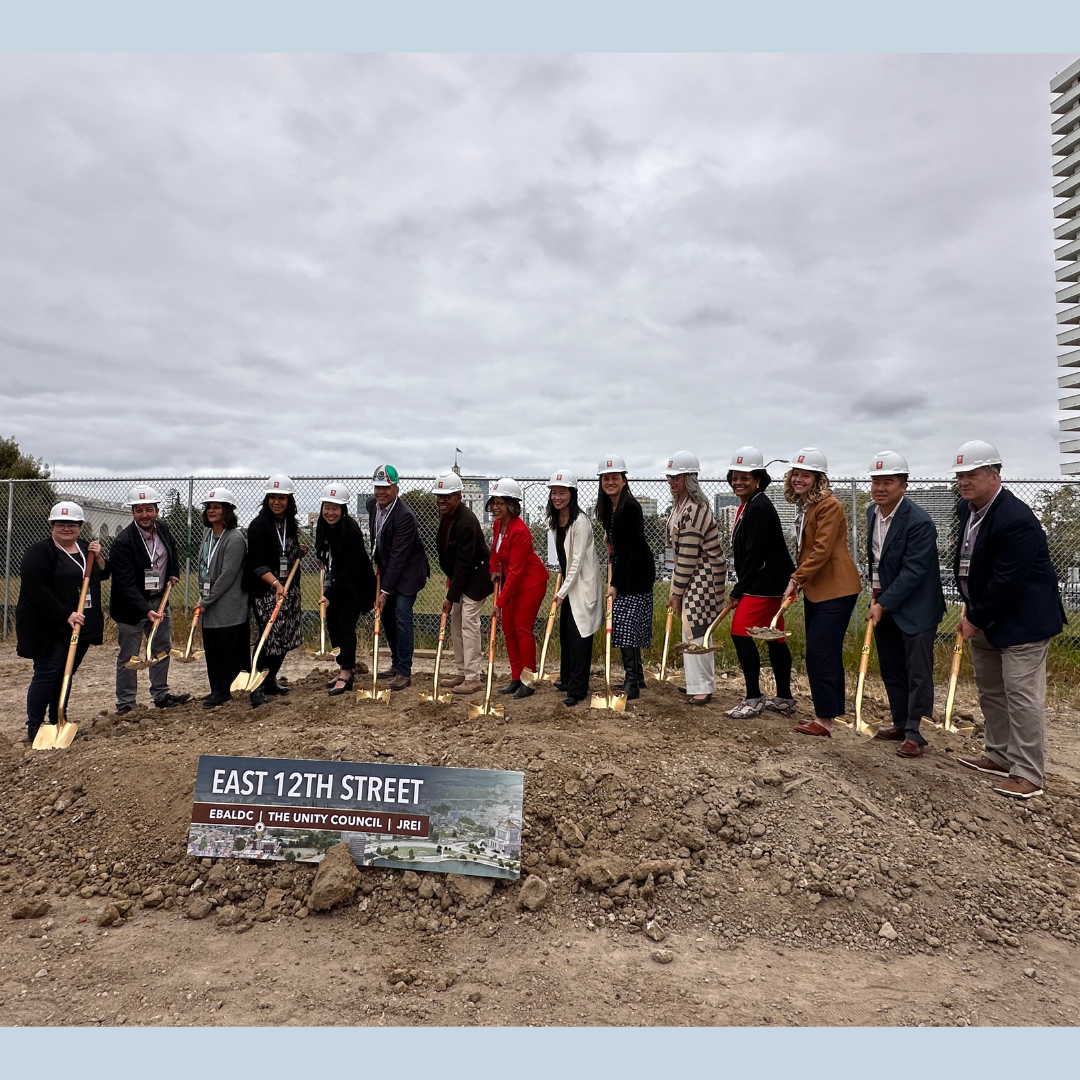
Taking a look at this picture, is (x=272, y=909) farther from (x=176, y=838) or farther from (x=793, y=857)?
(x=793, y=857)

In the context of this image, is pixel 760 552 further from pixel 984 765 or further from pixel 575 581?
pixel 984 765

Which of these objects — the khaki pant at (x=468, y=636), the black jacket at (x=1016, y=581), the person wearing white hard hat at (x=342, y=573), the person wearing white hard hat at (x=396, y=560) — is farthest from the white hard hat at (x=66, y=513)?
the black jacket at (x=1016, y=581)

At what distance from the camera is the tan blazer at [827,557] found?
214 inches

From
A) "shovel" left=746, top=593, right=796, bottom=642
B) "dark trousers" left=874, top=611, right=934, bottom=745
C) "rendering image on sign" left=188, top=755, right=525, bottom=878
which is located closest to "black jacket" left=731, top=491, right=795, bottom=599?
"shovel" left=746, top=593, right=796, bottom=642

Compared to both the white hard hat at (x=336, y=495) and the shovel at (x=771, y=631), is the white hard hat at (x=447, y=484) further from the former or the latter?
the shovel at (x=771, y=631)

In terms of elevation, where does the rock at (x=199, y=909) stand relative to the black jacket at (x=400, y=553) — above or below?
below

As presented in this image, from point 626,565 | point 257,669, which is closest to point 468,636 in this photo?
point 626,565

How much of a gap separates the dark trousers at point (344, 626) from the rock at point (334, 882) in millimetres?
2936

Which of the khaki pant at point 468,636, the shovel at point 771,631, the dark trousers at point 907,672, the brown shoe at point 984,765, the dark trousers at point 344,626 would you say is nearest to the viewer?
the brown shoe at point 984,765

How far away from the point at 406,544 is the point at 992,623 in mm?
4506

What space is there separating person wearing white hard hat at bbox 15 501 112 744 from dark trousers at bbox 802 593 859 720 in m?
5.56

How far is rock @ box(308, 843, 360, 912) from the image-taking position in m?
3.85

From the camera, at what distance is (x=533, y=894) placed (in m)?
3.90

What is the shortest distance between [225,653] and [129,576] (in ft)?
3.38
